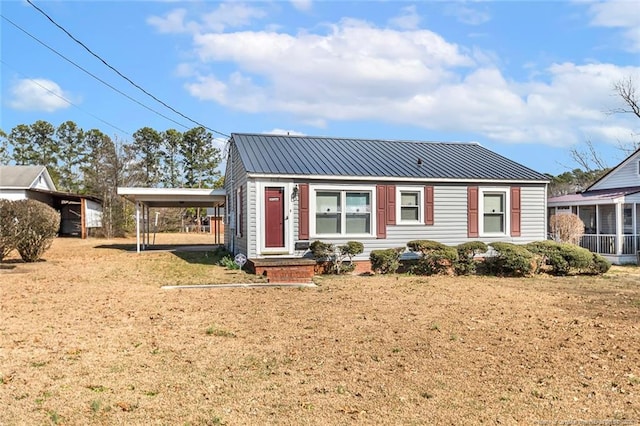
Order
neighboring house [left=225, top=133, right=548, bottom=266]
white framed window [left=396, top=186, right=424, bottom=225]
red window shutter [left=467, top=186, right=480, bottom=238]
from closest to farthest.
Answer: neighboring house [left=225, top=133, right=548, bottom=266] → white framed window [left=396, top=186, right=424, bottom=225] → red window shutter [left=467, top=186, right=480, bottom=238]

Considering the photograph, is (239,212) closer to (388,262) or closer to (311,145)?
(311,145)

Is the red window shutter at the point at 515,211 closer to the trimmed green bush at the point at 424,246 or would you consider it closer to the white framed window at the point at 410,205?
the white framed window at the point at 410,205

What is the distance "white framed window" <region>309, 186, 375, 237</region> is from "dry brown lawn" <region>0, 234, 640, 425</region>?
3.89 m

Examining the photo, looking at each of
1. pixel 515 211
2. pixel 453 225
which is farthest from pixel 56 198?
pixel 515 211

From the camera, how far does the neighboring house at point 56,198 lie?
95.6ft

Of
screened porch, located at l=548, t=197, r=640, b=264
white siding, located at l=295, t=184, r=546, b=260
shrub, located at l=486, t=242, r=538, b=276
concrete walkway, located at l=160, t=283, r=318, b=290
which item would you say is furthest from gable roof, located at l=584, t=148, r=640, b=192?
concrete walkway, located at l=160, t=283, r=318, b=290

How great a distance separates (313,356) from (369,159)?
34.5 ft

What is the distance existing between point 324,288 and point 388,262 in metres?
3.22

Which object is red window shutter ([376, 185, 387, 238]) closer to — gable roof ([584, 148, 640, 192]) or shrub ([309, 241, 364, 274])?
shrub ([309, 241, 364, 274])

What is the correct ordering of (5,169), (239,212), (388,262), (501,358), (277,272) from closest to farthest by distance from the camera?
(501,358) → (277,272) → (388,262) → (239,212) → (5,169)

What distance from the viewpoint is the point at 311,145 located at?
1612 centimetres

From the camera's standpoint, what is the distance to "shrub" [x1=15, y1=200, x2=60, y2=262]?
530 inches

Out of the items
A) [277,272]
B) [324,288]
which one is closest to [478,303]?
[324,288]

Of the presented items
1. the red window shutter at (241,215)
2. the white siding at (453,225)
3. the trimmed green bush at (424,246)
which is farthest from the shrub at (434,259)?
the red window shutter at (241,215)
